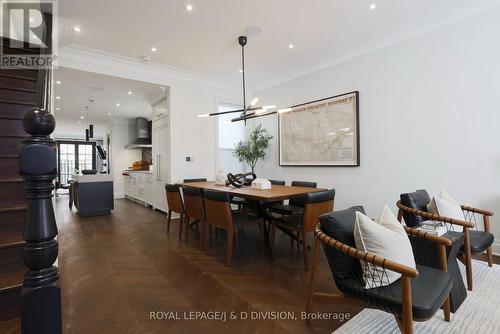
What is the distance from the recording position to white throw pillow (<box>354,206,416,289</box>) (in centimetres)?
136

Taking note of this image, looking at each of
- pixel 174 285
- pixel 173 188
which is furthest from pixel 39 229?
pixel 173 188

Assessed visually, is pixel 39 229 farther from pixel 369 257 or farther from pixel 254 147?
pixel 254 147

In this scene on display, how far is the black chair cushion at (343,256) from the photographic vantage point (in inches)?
57.7

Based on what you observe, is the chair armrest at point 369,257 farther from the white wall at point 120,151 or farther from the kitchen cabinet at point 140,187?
the white wall at point 120,151

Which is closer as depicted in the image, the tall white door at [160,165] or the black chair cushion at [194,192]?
the black chair cushion at [194,192]

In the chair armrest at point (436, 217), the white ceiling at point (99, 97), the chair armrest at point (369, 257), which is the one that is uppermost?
the white ceiling at point (99, 97)

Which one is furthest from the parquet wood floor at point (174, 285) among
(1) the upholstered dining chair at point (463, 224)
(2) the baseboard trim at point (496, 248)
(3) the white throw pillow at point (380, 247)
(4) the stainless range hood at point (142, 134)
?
(4) the stainless range hood at point (142, 134)

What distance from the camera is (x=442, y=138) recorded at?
10.2 ft

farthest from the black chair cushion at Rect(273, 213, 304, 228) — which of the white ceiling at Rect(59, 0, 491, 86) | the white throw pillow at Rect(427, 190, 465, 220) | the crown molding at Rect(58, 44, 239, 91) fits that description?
the crown molding at Rect(58, 44, 239, 91)

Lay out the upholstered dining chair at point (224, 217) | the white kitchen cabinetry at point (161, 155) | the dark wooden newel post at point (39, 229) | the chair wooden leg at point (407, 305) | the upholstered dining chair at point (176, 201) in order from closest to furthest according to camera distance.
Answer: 1. the dark wooden newel post at point (39, 229)
2. the chair wooden leg at point (407, 305)
3. the upholstered dining chair at point (224, 217)
4. the upholstered dining chair at point (176, 201)
5. the white kitchen cabinetry at point (161, 155)

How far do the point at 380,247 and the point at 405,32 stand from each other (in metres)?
3.42

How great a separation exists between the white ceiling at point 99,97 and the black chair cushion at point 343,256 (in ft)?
14.5

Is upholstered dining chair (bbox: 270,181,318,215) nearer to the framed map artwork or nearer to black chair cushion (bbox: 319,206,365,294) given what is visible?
the framed map artwork

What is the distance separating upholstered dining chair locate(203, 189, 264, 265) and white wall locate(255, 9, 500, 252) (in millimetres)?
2108
